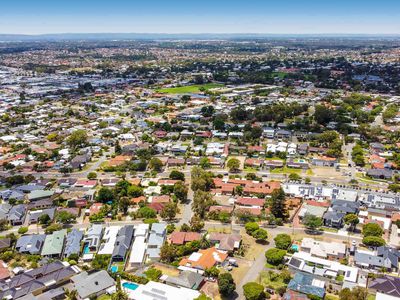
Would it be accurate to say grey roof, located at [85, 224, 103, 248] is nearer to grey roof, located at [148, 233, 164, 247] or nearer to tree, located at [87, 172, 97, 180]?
grey roof, located at [148, 233, 164, 247]

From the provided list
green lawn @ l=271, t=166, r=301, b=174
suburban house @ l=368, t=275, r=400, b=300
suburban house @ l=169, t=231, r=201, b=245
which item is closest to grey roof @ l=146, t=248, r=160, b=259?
suburban house @ l=169, t=231, r=201, b=245

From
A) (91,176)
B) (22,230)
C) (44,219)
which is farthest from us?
(91,176)

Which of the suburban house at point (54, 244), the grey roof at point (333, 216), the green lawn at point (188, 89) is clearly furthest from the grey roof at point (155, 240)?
the green lawn at point (188, 89)

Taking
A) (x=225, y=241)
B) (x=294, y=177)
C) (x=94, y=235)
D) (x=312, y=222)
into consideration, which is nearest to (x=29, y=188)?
(x=94, y=235)

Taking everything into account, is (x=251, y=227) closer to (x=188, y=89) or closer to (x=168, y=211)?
(x=168, y=211)

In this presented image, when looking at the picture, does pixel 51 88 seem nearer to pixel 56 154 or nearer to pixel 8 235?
pixel 56 154

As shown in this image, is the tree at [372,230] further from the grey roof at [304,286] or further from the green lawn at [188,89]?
the green lawn at [188,89]
